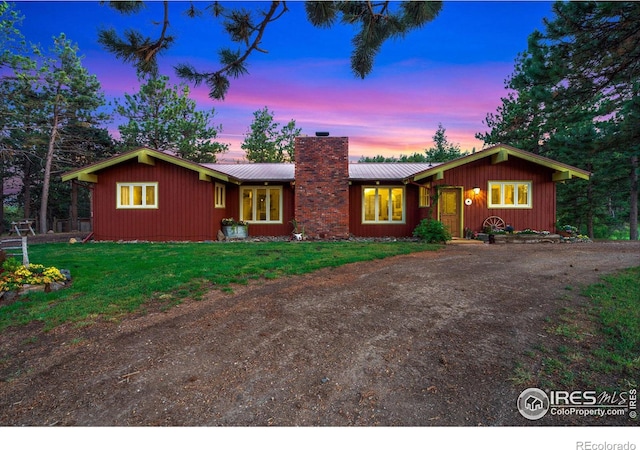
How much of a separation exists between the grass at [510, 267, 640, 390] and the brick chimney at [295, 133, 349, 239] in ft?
32.7

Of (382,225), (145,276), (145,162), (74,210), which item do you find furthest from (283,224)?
(74,210)

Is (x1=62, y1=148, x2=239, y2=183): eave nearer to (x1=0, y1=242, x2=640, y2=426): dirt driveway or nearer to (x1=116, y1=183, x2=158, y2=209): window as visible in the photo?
(x1=116, y1=183, x2=158, y2=209): window

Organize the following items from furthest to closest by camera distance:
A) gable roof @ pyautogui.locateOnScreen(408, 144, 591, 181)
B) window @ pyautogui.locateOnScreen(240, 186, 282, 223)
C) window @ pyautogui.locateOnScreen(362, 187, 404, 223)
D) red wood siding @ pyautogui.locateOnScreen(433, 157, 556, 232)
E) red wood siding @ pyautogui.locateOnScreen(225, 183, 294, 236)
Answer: window @ pyautogui.locateOnScreen(240, 186, 282, 223) < red wood siding @ pyautogui.locateOnScreen(225, 183, 294, 236) < window @ pyautogui.locateOnScreen(362, 187, 404, 223) < red wood siding @ pyautogui.locateOnScreen(433, 157, 556, 232) < gable roof @ pyautogui.locateOnScreen(408, 144, 591, 181)

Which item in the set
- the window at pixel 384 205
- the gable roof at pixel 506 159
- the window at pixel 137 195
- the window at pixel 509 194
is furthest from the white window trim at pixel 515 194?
the window at pixel 137 195

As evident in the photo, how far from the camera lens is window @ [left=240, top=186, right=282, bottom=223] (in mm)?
15203

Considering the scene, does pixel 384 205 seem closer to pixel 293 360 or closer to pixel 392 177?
pixel 392 177

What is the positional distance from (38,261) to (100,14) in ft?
23.5

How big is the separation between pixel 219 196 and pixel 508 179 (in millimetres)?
13050

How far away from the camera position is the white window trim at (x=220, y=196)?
1381 cm

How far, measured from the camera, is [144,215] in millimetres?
13523

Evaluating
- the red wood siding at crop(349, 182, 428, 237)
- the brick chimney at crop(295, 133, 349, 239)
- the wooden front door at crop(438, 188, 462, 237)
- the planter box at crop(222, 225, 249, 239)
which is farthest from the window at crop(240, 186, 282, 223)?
the wooden front door at crop(438, 188, 462, 237)

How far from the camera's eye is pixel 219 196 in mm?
14367

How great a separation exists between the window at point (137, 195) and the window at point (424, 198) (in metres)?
12.1
